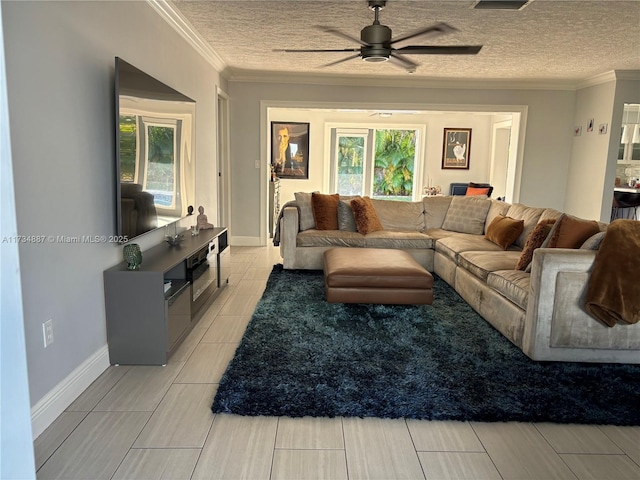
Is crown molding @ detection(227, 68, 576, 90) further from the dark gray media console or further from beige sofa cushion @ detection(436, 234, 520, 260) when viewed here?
the dark gray media console

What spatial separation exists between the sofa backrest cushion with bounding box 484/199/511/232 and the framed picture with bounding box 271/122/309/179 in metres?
4.50

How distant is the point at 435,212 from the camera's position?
18.2 feet

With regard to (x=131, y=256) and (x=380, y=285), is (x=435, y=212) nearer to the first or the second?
(x=380, y=285)

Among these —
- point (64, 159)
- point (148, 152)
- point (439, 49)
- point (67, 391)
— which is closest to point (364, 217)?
point (439, 49)

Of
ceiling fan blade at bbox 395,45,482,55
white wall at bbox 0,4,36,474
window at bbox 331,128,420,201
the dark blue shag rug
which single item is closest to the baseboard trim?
the dark blue shag rug

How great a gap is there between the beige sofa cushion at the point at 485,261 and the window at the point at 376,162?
540cm

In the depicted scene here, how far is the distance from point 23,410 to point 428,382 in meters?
1.99

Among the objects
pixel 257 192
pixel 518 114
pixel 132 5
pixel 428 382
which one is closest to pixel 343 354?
pixel 428 382

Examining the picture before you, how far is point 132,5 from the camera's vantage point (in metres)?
2.96

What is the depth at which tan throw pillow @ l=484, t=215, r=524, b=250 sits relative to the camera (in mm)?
4301

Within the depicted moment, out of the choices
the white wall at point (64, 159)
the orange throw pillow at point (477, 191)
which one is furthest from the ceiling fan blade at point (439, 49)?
the orange throw pillow at point (477, 191)

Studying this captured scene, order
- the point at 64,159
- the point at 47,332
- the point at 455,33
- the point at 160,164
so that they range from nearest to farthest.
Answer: the point at 47,332 → the point at 64,159 → the point at 160,164 → the point at 455,33

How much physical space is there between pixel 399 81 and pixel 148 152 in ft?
14.3

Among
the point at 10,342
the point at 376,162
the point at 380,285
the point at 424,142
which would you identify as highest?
the point at 424,142
